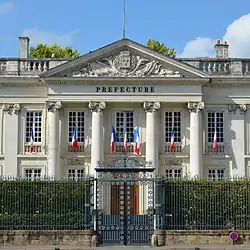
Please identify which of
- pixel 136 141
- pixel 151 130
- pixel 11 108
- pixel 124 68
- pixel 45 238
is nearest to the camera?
pixel 45 238

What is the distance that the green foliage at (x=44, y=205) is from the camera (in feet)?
77.8

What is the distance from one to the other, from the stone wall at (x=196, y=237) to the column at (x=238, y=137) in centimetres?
1600

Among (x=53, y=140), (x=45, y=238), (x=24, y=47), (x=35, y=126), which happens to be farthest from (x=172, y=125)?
(x=45, y=238)

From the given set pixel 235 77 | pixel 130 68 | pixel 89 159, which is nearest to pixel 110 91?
pixel 130 68

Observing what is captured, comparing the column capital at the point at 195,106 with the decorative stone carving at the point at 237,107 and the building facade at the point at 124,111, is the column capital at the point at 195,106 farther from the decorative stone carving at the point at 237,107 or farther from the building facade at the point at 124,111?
the decorative stone carving at the point at 237,107

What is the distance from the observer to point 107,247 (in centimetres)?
2244

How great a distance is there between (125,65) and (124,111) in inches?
120

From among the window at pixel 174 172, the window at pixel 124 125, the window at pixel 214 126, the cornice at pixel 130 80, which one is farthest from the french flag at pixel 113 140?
the window at pixel 214 126

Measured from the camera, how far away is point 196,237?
76.3 ft

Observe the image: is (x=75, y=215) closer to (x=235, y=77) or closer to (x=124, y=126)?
(x=124, y=126)

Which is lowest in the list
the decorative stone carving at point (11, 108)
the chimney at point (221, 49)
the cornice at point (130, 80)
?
the decorative stone carving at point (11, 108)

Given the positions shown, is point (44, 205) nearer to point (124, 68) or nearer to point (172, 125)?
point (124, 68)

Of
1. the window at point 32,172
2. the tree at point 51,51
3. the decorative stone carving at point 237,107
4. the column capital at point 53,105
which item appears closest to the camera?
the column capital at point 53,105

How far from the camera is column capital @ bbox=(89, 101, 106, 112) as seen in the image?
125 ft
